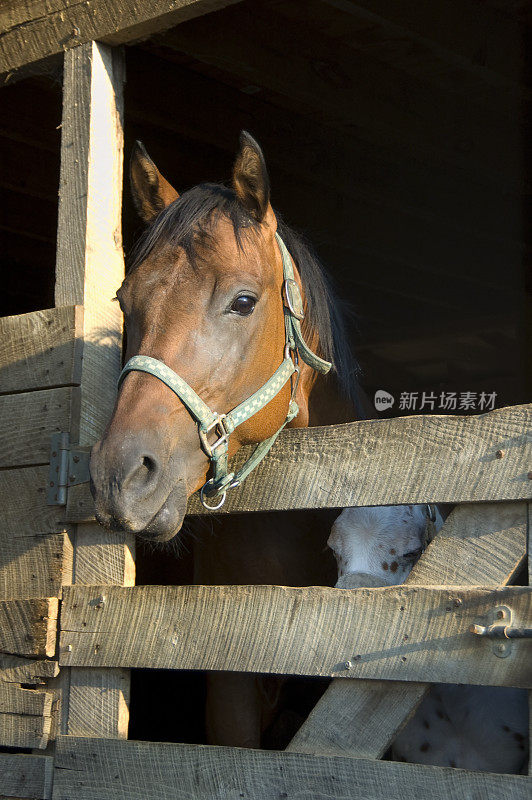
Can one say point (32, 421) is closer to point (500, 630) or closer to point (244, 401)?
point (244, 401)

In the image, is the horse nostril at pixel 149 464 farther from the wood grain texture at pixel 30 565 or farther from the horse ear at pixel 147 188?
the horse ear at pixel 147 188

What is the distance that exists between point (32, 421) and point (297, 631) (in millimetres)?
965

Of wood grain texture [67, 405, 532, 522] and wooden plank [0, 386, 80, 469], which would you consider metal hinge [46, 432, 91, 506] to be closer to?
wooden plank [0, 386, 80, 469]

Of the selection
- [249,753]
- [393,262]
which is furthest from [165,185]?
[393,262]

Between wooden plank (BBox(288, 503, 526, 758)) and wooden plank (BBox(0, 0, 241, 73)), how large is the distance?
1479 mm

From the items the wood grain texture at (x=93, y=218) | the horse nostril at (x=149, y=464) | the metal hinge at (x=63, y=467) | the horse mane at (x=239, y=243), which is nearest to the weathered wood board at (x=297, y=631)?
the metal hinge at (x=63, y=467)

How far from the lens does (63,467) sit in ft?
Answer: 7.61

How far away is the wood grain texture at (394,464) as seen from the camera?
1.77 metres

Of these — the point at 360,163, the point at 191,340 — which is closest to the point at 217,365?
the point at 191,340

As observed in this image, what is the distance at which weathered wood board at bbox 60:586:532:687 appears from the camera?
168cm

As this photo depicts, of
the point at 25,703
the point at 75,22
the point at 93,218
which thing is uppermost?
the point at 75,22

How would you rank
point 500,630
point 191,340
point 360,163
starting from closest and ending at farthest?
1. point 500,630
2. point 191,340
3. point 360,163

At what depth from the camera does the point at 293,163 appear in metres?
4.38

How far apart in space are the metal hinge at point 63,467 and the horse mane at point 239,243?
48 cm
